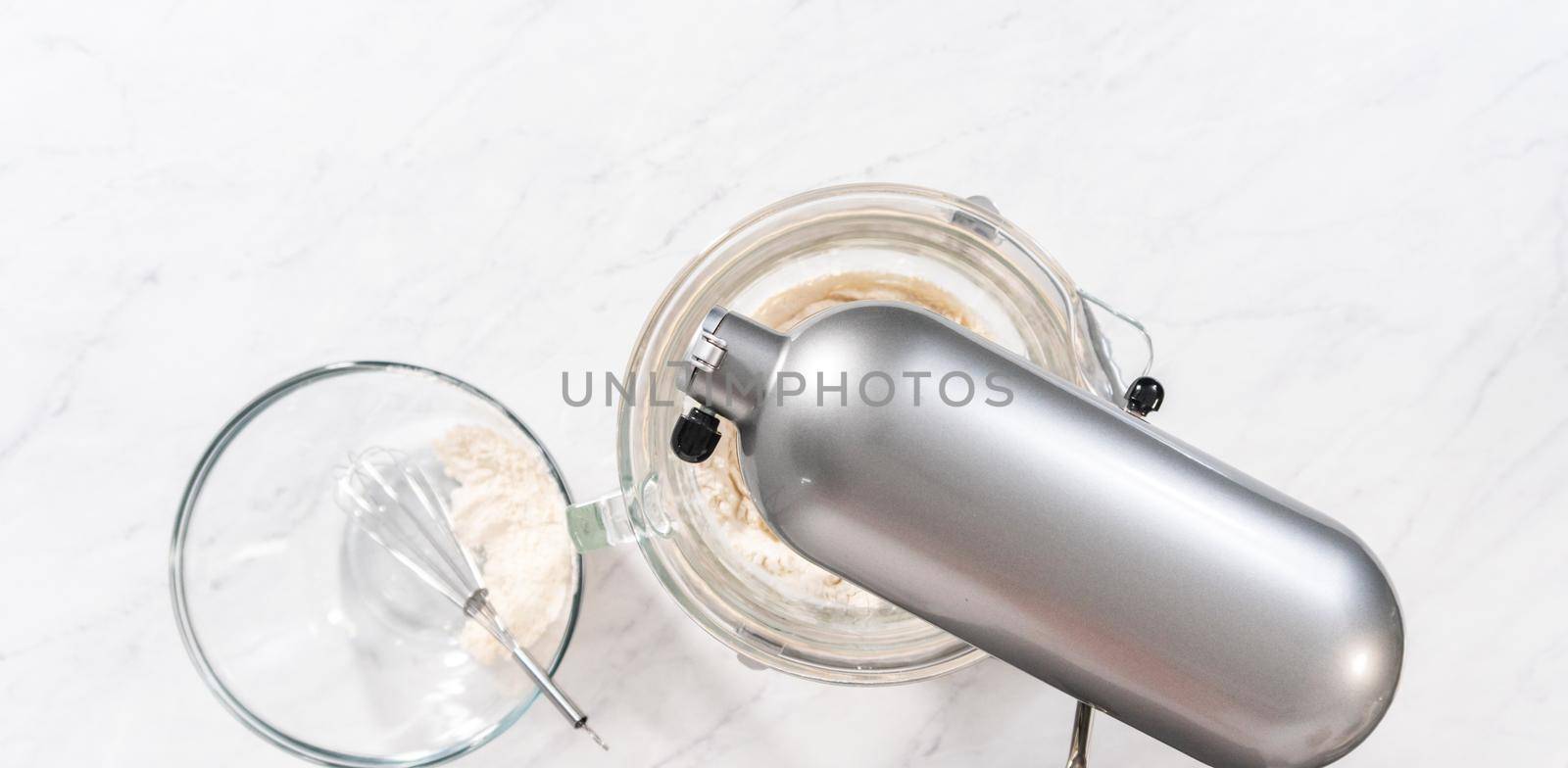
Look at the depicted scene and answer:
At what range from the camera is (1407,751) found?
2.35ft

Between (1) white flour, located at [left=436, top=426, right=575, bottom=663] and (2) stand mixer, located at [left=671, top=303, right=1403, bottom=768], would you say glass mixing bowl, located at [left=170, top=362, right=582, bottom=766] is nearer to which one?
(1) white flour, located at [left=436, top=426, right=575, bottom=663]

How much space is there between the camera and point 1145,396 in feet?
1.68

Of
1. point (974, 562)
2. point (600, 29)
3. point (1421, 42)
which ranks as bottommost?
point (974, 562)

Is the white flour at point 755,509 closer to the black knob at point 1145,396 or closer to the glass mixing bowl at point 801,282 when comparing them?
the glass mixing bowl at point 801,282

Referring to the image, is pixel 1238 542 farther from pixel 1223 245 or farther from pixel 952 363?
pixel 1223 245

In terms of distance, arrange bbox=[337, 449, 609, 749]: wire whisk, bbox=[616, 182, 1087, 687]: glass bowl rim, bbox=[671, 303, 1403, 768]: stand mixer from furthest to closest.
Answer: bbox=[337, 449, 609, 749]: wire whisk
bbox=[616, 182, 1087, 687]: glass bowl rim
bbox=[671, 303, 1403, 768]: stand mixer

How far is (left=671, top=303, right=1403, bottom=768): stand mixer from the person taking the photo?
1.37ft

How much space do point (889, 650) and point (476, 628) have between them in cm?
28

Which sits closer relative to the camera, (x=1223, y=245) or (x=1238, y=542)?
(x=1238, y=542)

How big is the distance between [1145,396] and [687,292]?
10.3 inches

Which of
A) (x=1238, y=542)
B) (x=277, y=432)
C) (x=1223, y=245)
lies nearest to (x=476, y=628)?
(x=277, y=432)

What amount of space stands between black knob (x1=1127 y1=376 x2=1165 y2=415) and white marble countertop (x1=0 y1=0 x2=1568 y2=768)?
213 mm

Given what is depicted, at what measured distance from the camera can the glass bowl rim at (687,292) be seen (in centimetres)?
57

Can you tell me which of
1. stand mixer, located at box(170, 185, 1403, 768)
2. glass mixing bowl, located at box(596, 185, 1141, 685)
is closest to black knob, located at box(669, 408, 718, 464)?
stand mixer, located at box(170, 185, 1403, 768)
